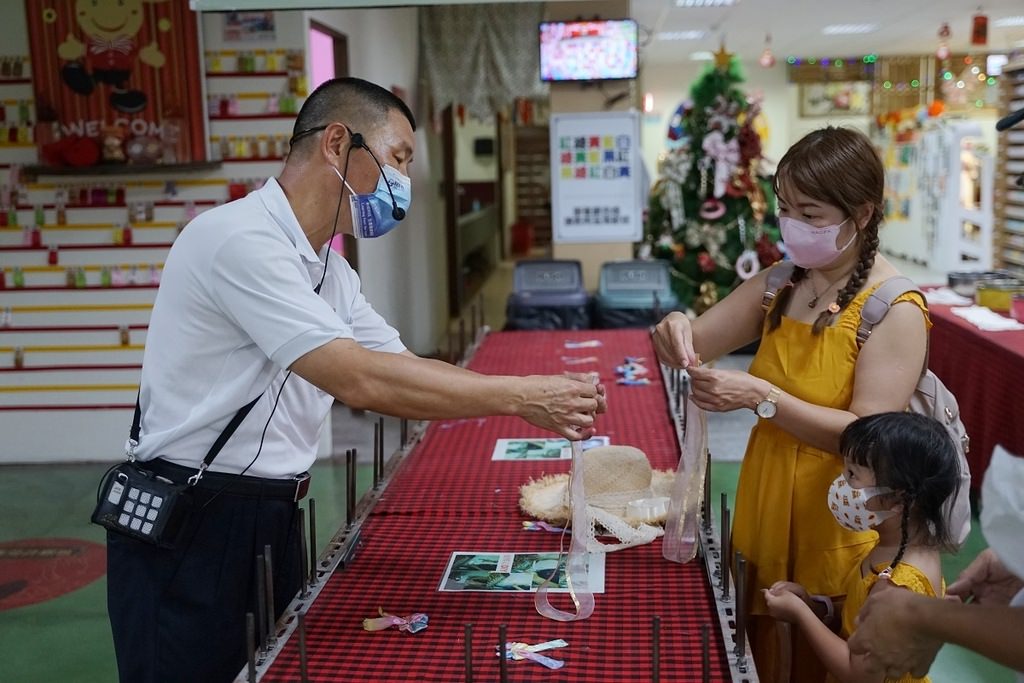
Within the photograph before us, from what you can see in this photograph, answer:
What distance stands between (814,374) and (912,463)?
0.37 meters

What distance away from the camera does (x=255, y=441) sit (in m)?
2.15

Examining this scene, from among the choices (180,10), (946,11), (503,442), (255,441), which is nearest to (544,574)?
(255,441)

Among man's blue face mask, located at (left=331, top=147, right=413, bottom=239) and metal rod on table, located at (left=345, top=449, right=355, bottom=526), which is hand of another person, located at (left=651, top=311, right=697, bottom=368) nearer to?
man's blue face mask, located at (left=331, top=147, right=413, bottom=239)

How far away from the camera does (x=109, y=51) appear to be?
584 cm

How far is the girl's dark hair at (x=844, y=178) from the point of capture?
222 cm

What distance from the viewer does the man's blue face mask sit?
224cm

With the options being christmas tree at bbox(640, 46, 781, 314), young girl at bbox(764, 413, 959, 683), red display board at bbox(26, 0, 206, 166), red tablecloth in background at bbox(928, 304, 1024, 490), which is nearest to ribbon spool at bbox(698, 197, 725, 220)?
christmas tree at bbox(640, 46, 781, 314)

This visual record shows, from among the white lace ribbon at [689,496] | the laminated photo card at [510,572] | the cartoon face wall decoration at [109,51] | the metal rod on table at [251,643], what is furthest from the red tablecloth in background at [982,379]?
the cartoon face wall decoration at [109,51]

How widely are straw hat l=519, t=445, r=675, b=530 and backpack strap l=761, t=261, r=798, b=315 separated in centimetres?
58

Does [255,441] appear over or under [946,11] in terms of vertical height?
under

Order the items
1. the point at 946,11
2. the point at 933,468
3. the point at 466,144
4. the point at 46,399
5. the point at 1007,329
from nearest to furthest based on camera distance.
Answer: the point at 933,468
the point at 1007,329
the point at 46,399
the point at 946,11
the point at 466,144

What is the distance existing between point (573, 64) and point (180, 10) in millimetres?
3159

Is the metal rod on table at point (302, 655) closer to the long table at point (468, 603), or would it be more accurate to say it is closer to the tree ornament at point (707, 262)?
the long table at point (468, 603)

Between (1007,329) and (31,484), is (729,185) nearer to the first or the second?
(1007,329)
